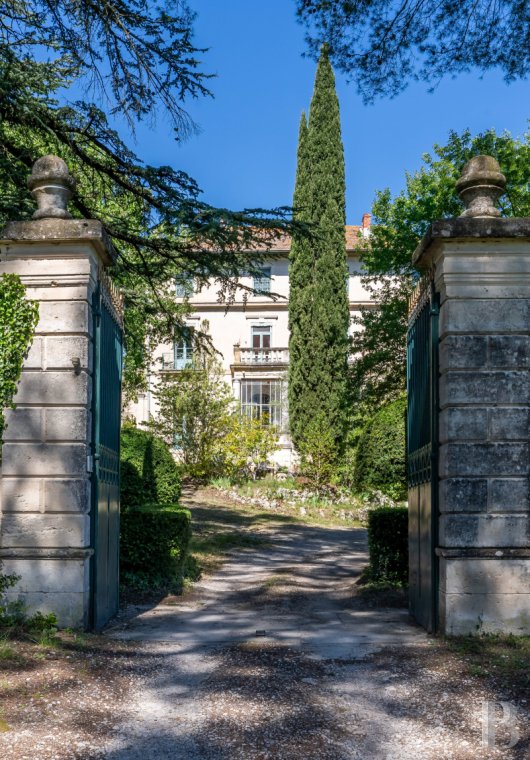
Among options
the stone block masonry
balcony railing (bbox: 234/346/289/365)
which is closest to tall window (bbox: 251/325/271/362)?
balcony railing (bbox: 234/346/289/365)

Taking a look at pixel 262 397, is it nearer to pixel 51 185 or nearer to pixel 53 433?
pixel 51 185

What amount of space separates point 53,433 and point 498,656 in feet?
12.3

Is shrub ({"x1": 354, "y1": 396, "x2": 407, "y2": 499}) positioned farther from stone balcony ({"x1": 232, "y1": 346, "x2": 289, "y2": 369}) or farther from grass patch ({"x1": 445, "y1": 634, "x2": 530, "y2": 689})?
stone balcony ({"x1": 232, "y1": 346, "x2": 289, "y2": 369})

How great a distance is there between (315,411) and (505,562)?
2032 cm

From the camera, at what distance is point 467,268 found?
6.45 meters

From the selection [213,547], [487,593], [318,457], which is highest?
[318,457]

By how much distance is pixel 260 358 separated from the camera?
33594mm

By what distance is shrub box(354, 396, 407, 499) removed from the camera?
18922mm

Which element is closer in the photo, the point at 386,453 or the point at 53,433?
the point at 53,433

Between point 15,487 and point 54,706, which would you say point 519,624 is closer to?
point 54,706

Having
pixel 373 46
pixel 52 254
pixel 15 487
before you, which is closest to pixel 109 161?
pixel 373 46

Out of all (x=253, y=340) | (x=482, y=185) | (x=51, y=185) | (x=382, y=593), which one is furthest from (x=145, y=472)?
(x=253, y=340)

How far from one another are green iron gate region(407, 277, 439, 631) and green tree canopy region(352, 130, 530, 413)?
40.6ft

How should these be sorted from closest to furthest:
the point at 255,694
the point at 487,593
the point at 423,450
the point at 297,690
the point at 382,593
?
1. the point at 255,694
2. the point at 297,690
3. the point at 487,593
4. the point at 423,450
5. the point at 382,593
